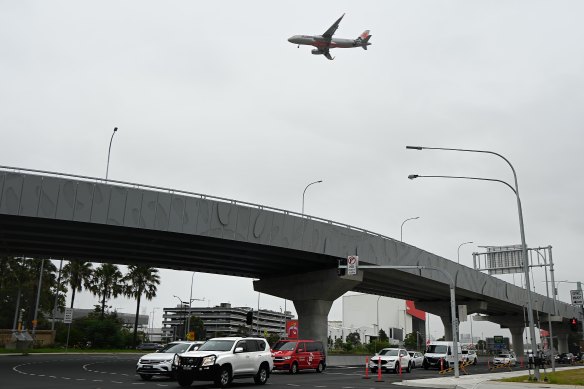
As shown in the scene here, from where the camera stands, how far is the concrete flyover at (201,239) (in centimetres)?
2950

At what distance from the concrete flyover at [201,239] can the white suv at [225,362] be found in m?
12.4

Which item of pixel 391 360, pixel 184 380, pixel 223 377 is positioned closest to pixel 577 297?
pixel 391 360

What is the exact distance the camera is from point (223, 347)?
19.9m

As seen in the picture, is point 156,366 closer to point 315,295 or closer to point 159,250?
point 159,250

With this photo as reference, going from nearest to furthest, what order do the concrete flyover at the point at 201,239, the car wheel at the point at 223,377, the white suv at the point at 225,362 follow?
the white suv at the point at 225,362 → the car wheel at the point at 223,377 → the concrete flyover at the point at 201,239

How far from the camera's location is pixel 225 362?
19.1 metres

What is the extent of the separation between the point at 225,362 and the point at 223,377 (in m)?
0.50

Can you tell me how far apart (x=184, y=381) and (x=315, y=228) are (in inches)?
813

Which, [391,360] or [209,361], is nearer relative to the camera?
[209,361]

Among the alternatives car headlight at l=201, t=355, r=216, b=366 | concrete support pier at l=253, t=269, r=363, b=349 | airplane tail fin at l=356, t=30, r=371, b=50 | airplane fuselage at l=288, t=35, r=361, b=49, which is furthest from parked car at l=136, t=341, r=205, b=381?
airplane tail fin at l=356, t=30, r=371, b=50

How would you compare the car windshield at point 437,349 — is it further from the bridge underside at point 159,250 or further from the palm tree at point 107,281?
the palm tree at point 107,281

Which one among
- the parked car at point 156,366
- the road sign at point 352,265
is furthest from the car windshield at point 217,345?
the road sign at point 352,265

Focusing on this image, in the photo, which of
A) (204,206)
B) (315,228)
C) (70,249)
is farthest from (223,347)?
(70,249)

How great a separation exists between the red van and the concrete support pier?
10792 millimetres
